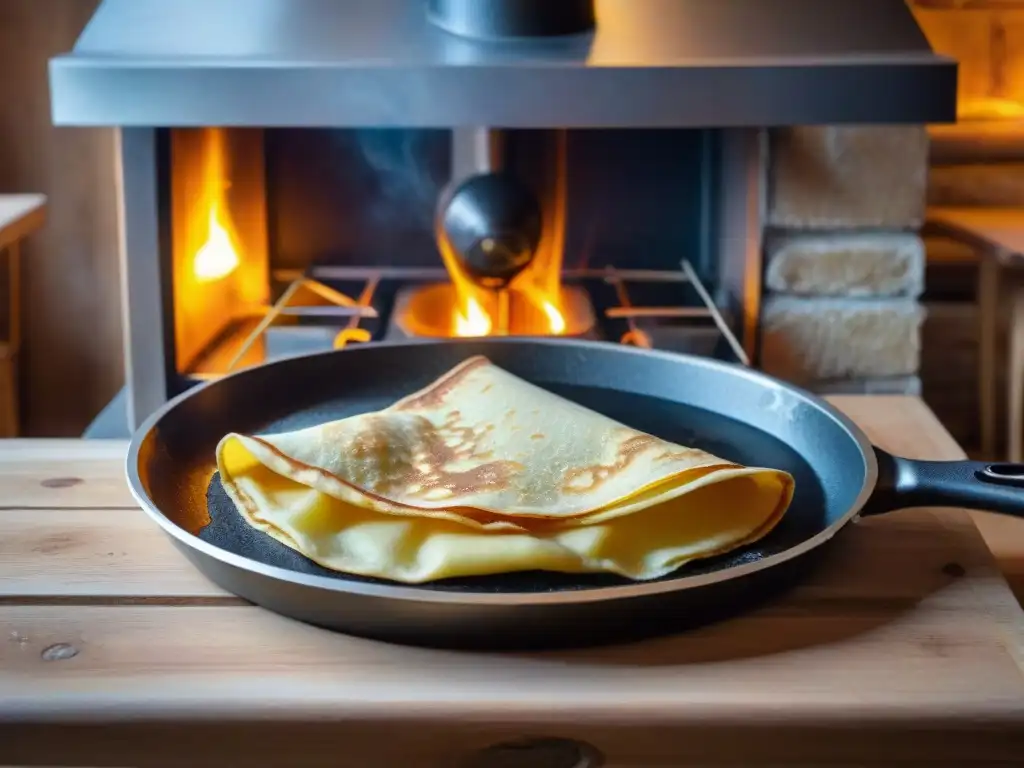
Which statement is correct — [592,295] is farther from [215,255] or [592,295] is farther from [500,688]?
[500,688]

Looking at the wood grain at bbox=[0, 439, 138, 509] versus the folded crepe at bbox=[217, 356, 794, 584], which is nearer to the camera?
the folded crepe at bbox=[217, 356, 794, 584]

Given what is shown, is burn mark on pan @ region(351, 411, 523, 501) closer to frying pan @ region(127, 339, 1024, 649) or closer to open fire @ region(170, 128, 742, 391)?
frying pan @ region(127, 339, 1024, 649)

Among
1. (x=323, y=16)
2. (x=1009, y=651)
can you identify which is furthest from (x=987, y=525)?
(x=323, y=16)

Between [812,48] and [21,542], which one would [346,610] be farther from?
[812,48]

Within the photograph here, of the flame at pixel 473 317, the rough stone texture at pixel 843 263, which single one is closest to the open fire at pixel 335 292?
the flame at pixel 473 317

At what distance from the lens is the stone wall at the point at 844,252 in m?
1.50

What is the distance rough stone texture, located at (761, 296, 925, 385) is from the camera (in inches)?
60.4

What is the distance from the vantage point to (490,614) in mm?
530

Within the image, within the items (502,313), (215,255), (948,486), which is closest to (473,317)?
(502,313)

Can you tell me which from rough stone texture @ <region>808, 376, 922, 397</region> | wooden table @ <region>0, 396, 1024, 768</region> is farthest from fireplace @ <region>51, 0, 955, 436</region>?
wooden table @ <region>0, 396, 1024, 768</region>

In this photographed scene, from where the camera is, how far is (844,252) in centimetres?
152

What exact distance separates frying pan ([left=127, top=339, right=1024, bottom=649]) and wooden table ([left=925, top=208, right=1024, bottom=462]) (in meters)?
1.14

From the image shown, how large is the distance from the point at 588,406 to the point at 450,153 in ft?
3.17

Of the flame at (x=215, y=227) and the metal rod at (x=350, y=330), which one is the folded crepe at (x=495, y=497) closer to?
the metal rod at (x=350, y=330)
